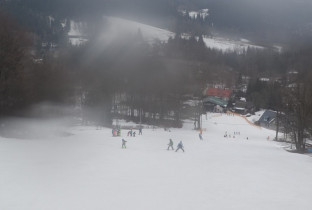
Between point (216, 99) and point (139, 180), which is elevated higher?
point (216, 99)

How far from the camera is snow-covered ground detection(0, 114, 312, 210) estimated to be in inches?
415

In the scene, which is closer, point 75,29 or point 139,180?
point 139,180

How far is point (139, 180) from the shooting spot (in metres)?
13.5

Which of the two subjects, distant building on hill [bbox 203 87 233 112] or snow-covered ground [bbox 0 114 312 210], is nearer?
snow-covered ground [bbox 0 114 312 210]

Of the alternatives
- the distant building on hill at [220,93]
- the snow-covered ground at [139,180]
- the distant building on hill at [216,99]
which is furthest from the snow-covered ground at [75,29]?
the snow-covered ground at [139,180]

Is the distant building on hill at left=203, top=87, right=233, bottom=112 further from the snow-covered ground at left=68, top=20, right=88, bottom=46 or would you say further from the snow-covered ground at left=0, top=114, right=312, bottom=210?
the snow-covered ground at left=0, top=114, right=312, bottom=210

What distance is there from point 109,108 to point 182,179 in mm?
35070

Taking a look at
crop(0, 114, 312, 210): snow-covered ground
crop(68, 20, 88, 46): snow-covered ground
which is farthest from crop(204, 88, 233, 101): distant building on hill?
crop(0, 114, 312, 210): snow-covered ground

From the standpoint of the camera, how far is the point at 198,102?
190ft

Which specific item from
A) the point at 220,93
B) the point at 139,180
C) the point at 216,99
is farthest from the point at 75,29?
the point at 139,180

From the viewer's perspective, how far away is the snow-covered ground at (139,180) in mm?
10539

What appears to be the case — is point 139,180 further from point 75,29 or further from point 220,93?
point 75,29

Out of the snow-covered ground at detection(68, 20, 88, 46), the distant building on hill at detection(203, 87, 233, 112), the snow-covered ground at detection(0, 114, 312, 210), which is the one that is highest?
the snow-covered ground at detection(68, 20, 88, 46)

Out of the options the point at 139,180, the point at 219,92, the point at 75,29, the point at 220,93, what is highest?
the point at 75,29
